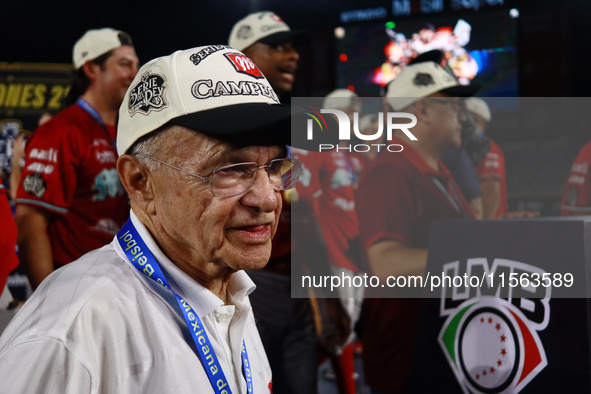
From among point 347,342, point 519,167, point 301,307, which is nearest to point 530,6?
point 519,167

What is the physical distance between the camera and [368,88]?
10.6 m

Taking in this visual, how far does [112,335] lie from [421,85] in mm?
2137

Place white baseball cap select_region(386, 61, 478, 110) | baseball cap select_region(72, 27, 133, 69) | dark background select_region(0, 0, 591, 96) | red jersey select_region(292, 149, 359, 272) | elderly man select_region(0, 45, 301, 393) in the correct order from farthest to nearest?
1. dark background select_region(0, 0, 591, 96)
2. red jersey select_region(292, 149, 359, 272)
3. white baseball cap select_region(386, 61, 478, 110)
4. baseball cap select_region(72, 27, 133, 69)
5. elderly man select_region(0, 45, 301, 393)

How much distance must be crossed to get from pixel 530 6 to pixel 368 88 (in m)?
A: 2.61

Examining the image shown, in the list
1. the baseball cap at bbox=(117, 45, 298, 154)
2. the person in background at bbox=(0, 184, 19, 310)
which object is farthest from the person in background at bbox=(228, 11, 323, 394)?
the baseball cap at bbox=(117, 45, 298, 154)

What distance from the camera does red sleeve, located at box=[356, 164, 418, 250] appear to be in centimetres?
259

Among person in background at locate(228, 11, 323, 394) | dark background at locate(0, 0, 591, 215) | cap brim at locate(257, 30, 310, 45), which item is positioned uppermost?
dark background at locate(0, 0, 591, 215)

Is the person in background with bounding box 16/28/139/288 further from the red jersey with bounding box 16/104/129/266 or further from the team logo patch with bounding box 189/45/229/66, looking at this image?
the team logo patch with bounding box 189/45/229/66

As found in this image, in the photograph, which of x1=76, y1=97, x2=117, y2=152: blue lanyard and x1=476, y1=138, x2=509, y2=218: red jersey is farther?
x1=476, y1=138, x2=509, y2=218: red jersey

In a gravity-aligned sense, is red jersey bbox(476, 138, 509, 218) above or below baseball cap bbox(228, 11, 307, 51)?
below

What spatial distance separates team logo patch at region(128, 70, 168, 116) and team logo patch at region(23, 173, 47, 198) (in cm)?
140

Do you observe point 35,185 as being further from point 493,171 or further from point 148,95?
point 493,171

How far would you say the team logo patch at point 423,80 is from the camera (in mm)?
2857

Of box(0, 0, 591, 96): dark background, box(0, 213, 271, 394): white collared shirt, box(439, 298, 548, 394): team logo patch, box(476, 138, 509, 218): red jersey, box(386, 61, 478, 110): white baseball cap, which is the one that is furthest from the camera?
box(0, 0, 591, 96): dark background
